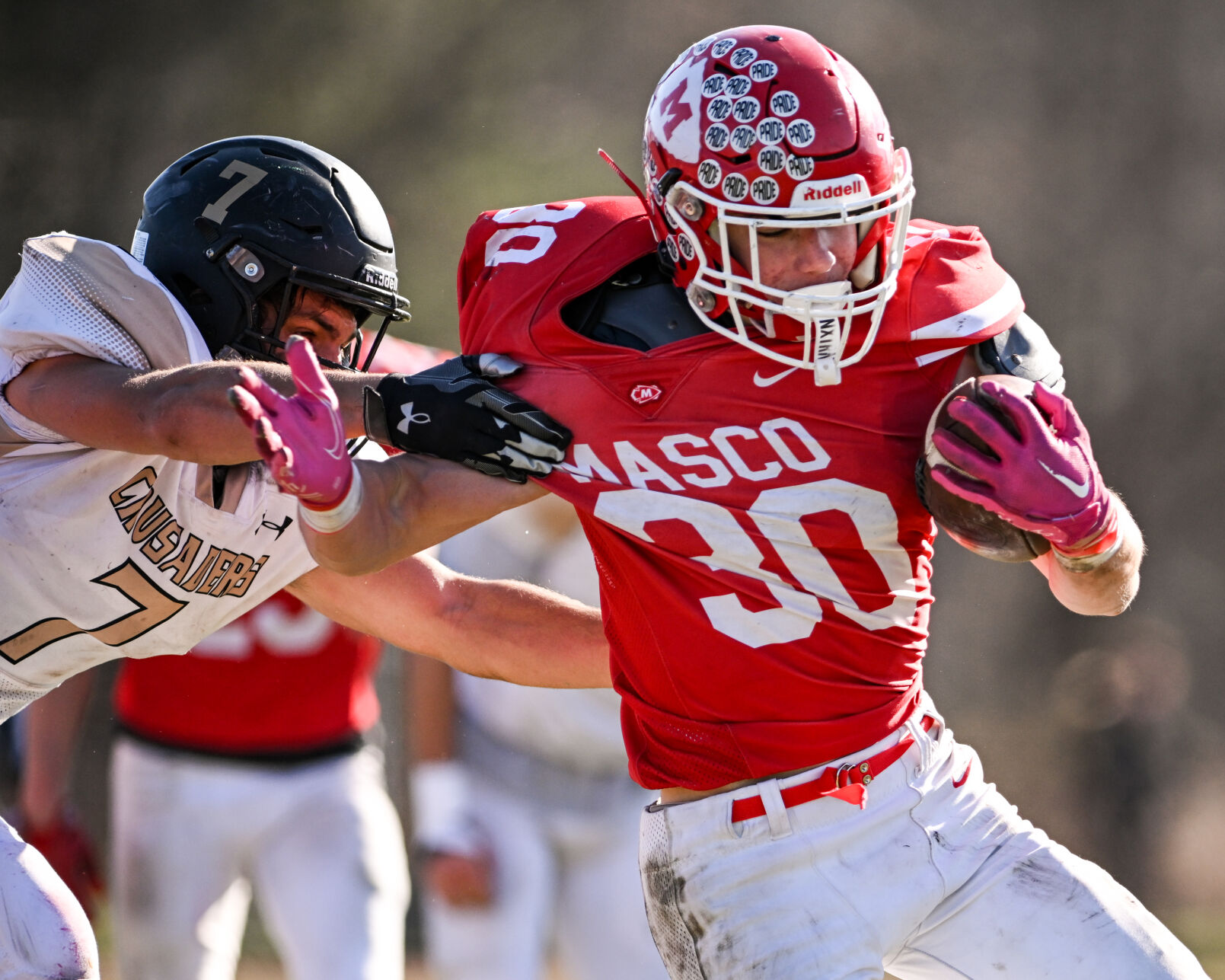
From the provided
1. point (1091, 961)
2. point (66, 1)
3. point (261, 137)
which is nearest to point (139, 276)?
point (261, 137)

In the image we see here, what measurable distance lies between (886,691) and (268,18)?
6186mm

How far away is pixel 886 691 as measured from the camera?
229 cm

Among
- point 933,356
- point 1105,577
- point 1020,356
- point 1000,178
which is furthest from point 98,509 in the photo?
point 1000,178

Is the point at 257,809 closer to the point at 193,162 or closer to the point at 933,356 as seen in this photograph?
the point at 193,162

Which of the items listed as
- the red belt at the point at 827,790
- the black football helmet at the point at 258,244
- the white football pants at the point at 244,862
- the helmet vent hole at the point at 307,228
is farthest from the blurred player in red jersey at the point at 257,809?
the red belt at the point at 827,790

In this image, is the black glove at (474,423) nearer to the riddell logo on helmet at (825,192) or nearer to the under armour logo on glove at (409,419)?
the under armour logo on glove at (409,419)

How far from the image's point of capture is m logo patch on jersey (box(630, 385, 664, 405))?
2.30m

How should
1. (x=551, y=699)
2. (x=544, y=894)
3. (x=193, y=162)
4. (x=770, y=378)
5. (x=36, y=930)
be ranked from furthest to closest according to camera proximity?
(x=551, y=699) < (x=544, y=894) < (x=193, y=162) < (x=36, y=930) < (x=770, y=378)

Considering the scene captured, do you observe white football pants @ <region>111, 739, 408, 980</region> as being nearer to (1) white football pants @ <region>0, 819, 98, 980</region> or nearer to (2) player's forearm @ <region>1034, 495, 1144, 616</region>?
(1) white football pants @ <region>0, 819, 98, 980</region>

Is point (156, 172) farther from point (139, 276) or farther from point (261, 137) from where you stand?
point (139, 276)

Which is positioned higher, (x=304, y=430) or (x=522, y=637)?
(x=304, y=430)

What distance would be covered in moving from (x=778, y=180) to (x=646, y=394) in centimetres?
38

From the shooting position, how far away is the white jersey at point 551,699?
153 inches

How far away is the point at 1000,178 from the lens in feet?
22.2
